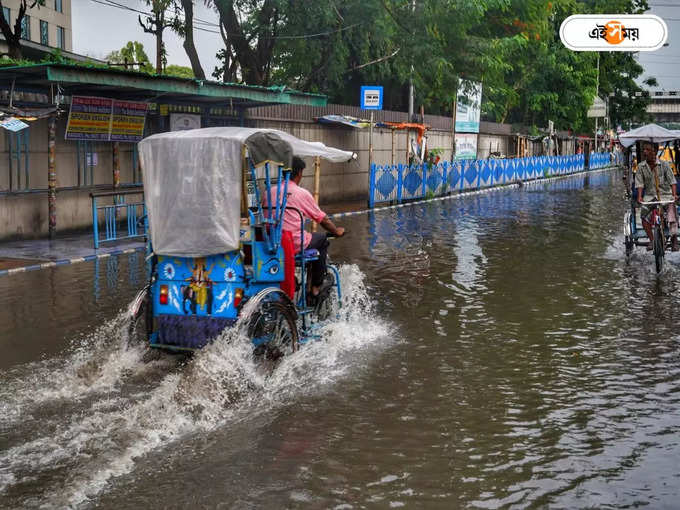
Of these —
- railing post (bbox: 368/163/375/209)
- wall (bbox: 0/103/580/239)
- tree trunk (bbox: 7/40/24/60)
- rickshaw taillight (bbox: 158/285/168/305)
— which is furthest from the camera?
railing post (bbox: 368/163/375/209)

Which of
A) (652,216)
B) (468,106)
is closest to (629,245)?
(652,216)

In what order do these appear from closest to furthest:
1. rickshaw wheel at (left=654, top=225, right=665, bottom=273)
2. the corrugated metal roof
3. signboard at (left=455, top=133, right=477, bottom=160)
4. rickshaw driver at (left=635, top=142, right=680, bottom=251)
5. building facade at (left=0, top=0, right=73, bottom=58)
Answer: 1. rickshaw wheel at (left=654, top=225, right=665, bottom=273)
2. rickshaw driver at (left=635, top=142, right=680, bottom=251)
3. the corrugated metal roof
4. signboard at (left=455, top=133, right=477, bottom=160)
5. building facade at (left=0, top=0, right=73, bottom=58)

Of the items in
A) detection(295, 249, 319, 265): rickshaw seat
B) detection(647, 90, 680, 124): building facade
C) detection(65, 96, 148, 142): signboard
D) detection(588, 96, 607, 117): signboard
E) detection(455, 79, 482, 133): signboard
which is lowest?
detection(295, 249, 319, 265): rickshaw seat

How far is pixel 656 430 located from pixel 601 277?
21.5ft

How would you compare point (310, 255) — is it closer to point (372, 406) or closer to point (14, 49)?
point (372, 406)

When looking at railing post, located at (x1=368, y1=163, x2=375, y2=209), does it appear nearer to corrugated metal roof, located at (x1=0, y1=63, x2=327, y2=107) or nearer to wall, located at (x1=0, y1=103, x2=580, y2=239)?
wall, located at (x1=0, y1=103, x2=580, y2=239)

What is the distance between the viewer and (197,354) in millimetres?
6988

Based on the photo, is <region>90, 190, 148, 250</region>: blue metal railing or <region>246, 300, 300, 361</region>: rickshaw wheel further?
<region>90, 190, 148, 250</region>: blue metal railing

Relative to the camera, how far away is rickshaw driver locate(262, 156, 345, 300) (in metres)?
7.92

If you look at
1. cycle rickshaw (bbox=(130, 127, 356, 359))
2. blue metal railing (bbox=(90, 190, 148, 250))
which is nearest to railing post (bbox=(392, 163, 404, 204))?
blue metal railing (bbox=(90, 190, 148, 250))

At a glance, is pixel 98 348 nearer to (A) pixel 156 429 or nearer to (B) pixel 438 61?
(A) pixel 156 429

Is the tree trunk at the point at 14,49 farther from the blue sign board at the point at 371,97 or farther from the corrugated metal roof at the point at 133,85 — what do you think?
the blue sign board at the point at 371,97

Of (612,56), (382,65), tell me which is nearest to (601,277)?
(382,65)

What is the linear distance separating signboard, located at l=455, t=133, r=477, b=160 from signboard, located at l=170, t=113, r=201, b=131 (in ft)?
63.4
